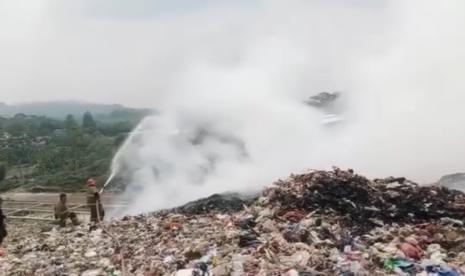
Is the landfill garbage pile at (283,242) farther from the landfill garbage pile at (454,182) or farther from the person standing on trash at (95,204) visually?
the landfill garbage pile at (454,182)

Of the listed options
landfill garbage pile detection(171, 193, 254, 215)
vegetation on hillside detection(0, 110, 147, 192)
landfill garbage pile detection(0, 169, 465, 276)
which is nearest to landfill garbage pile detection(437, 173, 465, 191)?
landfill garbage pile detection(0, 169, 465, 276)

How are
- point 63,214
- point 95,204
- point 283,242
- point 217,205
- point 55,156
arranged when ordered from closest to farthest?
A: point 283,242 < point 95,204 < point 63,214 < point 217,205 < point 55,156

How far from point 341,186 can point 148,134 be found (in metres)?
18.8

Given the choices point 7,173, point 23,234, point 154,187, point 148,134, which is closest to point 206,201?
point 23,234

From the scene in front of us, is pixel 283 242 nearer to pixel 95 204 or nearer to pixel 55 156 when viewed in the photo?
pixel 95 204

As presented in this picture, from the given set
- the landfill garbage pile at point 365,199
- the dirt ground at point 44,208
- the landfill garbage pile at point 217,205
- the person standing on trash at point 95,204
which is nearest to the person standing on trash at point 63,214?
the person standing on trash at point 95,204

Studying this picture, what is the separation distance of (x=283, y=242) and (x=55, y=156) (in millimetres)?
35055

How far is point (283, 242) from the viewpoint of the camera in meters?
7.52

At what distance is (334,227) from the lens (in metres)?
8.38

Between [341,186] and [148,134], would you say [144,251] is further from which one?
[148,134]

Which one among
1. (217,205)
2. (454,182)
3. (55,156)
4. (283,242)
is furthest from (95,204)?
(55,156)

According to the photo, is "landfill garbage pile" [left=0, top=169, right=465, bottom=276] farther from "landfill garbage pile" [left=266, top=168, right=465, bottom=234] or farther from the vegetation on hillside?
the vegetation on hillside

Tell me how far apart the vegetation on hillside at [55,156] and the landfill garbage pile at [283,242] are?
17.6 metres

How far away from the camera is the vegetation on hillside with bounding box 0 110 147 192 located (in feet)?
101
